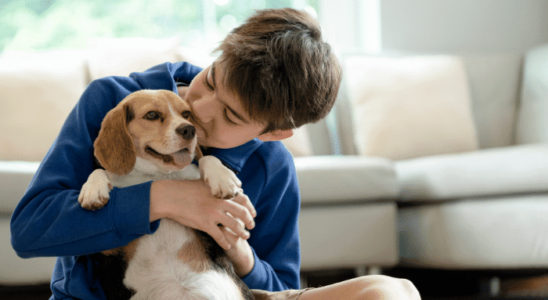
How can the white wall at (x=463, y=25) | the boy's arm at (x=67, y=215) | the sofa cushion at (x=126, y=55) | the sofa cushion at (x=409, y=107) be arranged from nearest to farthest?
the boy's arm at (x=67, y=215) < the sofa cushion at (x=126, y=55) < the sofa cushion at (x=409, y=107) < the white wall at (x=463, y=25)

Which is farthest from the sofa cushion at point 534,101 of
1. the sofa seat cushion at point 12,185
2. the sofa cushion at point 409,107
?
the sofa seat cushion at point 12,185

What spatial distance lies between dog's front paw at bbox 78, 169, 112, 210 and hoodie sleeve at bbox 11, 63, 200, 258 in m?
0.01

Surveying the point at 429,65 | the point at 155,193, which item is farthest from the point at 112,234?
the point at 429,65

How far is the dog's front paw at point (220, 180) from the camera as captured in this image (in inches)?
39.4

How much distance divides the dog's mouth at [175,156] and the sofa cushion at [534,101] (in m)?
2.59

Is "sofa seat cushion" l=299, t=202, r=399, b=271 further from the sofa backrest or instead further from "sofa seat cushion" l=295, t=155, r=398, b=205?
the sofa backrest

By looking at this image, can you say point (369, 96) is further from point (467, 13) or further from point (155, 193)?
point (155, 193)

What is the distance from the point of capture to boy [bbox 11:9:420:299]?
96 centimetres

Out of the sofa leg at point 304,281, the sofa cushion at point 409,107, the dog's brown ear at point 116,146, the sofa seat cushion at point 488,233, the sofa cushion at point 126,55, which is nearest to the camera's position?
the dog's brown ear at point 116,146

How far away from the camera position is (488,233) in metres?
2.12

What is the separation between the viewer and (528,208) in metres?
2.10

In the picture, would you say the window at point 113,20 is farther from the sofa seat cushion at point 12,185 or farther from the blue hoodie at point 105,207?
the blue hoodie at point 105,207

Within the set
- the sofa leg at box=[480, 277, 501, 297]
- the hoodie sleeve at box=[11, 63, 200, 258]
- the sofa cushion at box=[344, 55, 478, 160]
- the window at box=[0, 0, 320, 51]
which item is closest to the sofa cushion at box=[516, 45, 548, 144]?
the sofa cushion at box=[344, 55, 478, 160]

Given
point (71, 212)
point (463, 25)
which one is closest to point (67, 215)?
point (71, 212)
